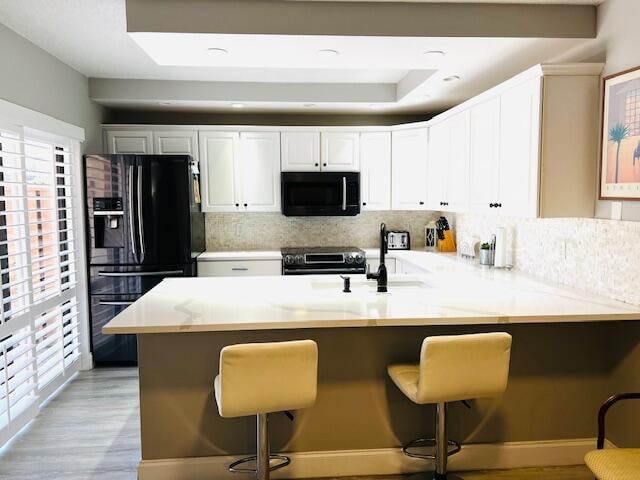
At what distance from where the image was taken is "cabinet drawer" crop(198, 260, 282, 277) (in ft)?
A: 15.4

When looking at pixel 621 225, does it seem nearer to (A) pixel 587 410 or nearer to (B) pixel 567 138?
(B) pixel 567 138

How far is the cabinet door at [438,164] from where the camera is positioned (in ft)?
14.2

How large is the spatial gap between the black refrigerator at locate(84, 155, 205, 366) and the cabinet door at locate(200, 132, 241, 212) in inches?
22.5

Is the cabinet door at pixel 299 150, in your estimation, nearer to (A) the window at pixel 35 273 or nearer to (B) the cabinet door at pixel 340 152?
(B) the cabinet door at pixel 340 152

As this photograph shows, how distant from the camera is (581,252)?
295cm

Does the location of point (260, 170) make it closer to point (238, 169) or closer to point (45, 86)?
point (238, 169)

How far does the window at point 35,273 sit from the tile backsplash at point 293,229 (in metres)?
1.56

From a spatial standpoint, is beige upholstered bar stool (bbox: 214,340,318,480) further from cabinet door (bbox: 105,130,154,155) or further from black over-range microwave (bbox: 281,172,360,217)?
cabinet door (bbox: 105,130,154,155)

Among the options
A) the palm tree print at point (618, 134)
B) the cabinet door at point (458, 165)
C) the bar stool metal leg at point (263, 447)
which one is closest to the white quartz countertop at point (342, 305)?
the bar stool metal leg at point (263, 447)

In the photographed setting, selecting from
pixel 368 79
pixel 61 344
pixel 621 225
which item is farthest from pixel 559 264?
pixel 61 344

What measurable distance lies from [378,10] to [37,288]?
2.86 metres

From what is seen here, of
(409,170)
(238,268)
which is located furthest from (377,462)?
(409,170)

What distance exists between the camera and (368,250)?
5.14 meters

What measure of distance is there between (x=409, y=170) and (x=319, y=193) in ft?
3.06
